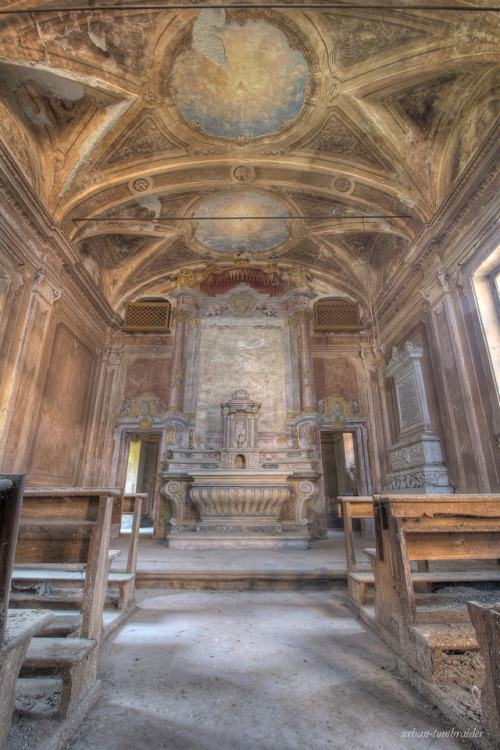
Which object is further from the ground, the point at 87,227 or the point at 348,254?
the point at 348,254

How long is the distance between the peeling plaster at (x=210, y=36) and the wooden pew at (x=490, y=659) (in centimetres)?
733

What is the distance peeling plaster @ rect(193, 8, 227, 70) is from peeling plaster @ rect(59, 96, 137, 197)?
1306mm

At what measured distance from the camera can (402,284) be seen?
24.1 ft

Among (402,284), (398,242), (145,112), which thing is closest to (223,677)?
(402,284)

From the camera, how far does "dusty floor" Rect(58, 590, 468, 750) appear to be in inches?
56.1

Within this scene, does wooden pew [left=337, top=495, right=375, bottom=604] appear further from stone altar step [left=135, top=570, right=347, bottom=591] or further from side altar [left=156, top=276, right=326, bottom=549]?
side altar [left=156, top=276, right=326, bottom=549]

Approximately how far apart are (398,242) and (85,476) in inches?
341

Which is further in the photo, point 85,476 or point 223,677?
point 85,476

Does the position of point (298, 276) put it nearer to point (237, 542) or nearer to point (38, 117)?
point (38, 117)

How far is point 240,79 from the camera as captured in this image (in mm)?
6098

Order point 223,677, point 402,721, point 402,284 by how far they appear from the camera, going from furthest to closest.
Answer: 1. point 402,284
2. point 223,677
3. point 402,721

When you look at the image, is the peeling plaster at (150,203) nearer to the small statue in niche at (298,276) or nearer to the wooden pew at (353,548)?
the small statue in niche at (298,276)

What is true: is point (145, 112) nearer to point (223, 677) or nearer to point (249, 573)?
point (249, 573)

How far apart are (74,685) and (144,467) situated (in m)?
12.9
